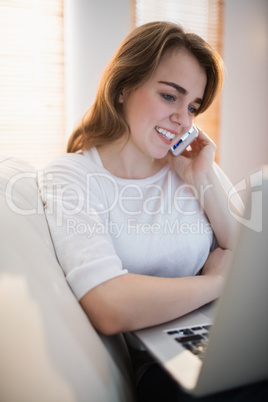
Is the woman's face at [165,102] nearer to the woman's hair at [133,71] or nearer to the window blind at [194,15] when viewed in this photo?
the woman's hair at [133,71]

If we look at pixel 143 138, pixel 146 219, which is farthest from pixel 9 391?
pixel 143 138

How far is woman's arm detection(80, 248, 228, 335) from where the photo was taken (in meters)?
0.81

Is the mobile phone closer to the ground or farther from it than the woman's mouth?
closer to the ground

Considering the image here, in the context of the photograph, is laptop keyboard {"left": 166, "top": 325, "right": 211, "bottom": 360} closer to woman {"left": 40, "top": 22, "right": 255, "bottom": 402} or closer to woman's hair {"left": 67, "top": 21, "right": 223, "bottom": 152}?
woman {"left": 40, "top": 22, "right": 255, "bottom": 402}

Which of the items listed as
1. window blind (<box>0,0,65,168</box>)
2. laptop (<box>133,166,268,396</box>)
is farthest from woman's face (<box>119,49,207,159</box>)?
window blind (<box>0,0,65,168</box>)

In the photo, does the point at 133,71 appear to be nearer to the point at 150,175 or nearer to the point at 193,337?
the point at 150,175

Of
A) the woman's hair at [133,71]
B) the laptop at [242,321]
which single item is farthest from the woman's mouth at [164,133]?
the laptop at [242,321]

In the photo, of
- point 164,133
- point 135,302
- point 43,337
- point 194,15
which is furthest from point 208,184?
point 194,15

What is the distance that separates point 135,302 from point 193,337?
0.14m

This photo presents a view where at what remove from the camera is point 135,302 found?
815 mm

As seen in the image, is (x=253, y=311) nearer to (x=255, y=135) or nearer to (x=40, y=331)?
(x=40, y=331)

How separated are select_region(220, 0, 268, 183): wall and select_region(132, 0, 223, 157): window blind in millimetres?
101

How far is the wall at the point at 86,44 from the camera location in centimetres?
335

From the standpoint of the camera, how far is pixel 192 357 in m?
0.66
